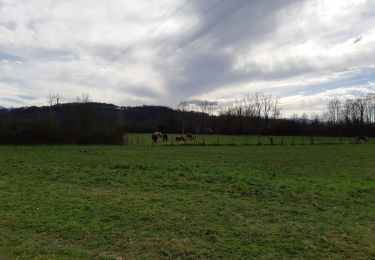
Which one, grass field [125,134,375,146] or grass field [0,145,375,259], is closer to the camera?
grass field [0,145,375,259]

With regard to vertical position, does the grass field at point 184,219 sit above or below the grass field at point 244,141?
below

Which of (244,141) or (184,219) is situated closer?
(184,219)

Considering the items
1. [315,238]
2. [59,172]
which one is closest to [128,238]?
[315,238]

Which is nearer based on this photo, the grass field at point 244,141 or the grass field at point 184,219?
the grass field at point 184,219

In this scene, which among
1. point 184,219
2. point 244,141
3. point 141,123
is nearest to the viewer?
point 184,219

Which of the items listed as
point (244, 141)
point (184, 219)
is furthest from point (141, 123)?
point (184, 219)

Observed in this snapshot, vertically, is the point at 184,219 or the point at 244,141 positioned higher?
the point at 244,141

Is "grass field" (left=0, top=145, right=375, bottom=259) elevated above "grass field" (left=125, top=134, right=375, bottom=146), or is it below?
below

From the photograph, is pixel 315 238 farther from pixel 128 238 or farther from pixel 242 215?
pixel 128 238

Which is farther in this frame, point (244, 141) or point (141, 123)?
point (141, 123)

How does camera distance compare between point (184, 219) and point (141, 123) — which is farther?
point (141, 123)

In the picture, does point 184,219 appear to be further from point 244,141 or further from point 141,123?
point 141,123

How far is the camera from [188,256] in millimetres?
4898

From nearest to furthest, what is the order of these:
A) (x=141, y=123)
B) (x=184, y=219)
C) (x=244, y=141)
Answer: (x=184, y=219)
(x=244, y=141)
(x=141, y=123)
